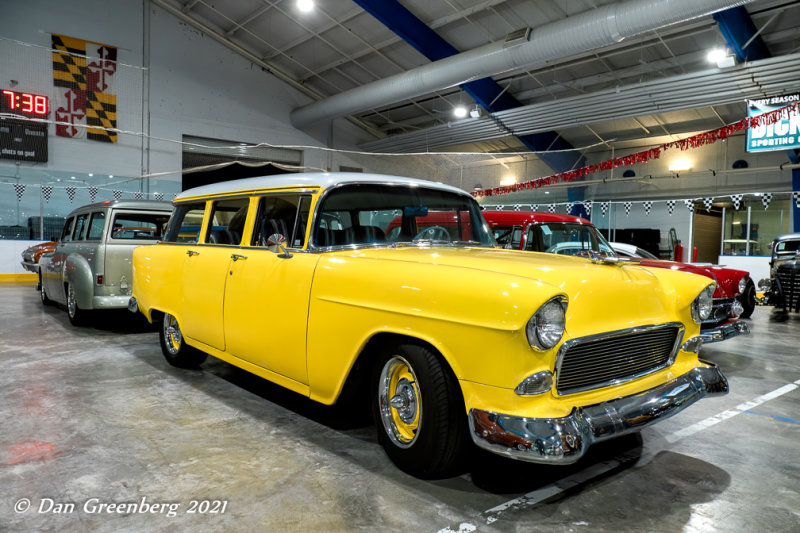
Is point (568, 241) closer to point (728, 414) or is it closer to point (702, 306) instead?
point (728, 414)

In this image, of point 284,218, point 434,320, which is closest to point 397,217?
point 284,218

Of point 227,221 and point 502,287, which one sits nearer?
point 502,287

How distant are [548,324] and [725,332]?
163 inches

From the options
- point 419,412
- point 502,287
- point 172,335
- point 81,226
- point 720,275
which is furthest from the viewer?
point 81,226

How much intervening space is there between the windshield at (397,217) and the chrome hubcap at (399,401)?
36.5 inches

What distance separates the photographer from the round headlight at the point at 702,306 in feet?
10.4

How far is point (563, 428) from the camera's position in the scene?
2215mm

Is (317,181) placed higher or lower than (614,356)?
higher

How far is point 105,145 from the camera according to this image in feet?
53.4

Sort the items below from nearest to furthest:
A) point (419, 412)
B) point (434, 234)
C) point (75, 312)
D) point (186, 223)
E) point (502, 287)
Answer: point (502, 287)
point (419, 412)
point (434, 234)
point (186, 223)
point (75, 312)

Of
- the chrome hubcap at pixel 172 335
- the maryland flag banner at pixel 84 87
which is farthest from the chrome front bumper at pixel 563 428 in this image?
the maryland flag banner at pixel 84 87

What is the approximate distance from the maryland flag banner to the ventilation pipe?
7.06 metres

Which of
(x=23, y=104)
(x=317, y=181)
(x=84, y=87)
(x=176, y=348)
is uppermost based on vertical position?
(x=84, y=87)

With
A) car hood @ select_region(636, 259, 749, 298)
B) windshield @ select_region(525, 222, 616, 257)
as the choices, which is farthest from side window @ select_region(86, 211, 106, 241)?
car hood @ select_region(636, 259, 749, 298)
